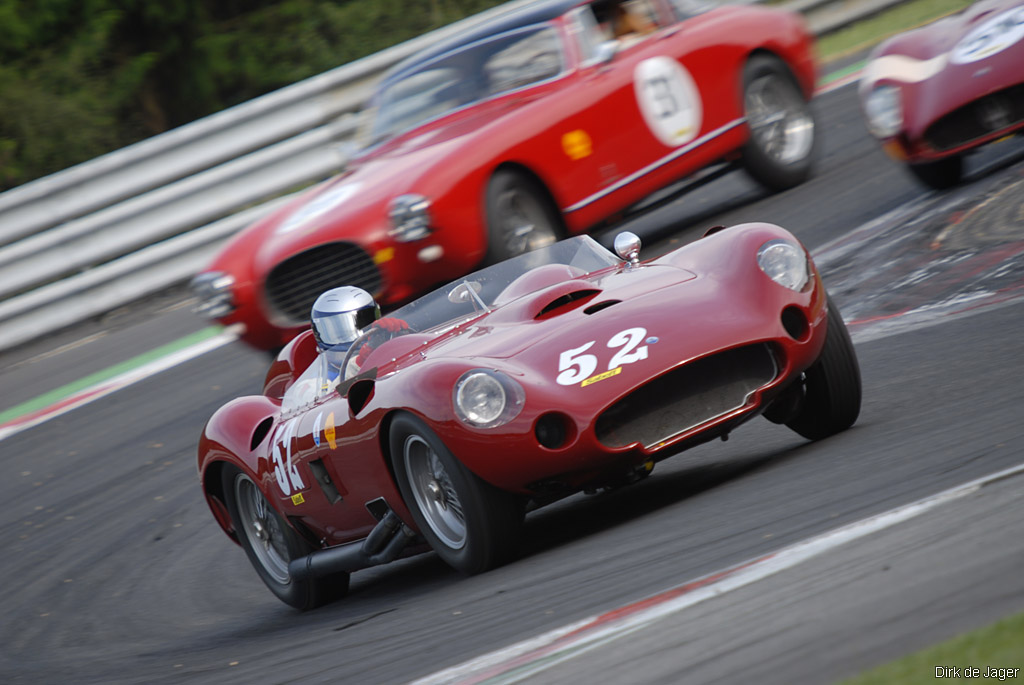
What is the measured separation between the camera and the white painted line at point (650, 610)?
123 inches

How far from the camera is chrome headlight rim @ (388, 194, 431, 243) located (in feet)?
25.3

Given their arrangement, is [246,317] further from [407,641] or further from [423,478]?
[407,641]

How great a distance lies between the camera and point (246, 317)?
8.16 m

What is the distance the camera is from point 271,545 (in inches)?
224

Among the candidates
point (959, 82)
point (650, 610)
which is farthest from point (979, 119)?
point (650, 610)

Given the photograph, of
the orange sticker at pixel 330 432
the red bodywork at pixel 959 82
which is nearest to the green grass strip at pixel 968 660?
the orange sticker at pixel 330 432

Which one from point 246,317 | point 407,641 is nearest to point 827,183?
point 246,317

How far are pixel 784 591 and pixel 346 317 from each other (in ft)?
9.00

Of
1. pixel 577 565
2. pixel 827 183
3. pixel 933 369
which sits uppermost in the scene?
pixel 577 565

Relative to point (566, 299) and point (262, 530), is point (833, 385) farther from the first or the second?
point (262, 530)

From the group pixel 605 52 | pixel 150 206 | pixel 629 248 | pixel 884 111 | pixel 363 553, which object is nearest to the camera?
pixel 363 553

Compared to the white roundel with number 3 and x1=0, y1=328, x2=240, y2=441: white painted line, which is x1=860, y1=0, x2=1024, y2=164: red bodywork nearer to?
the white roundel with number 3

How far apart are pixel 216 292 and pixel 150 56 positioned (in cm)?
1113

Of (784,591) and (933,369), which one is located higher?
(784,591)
